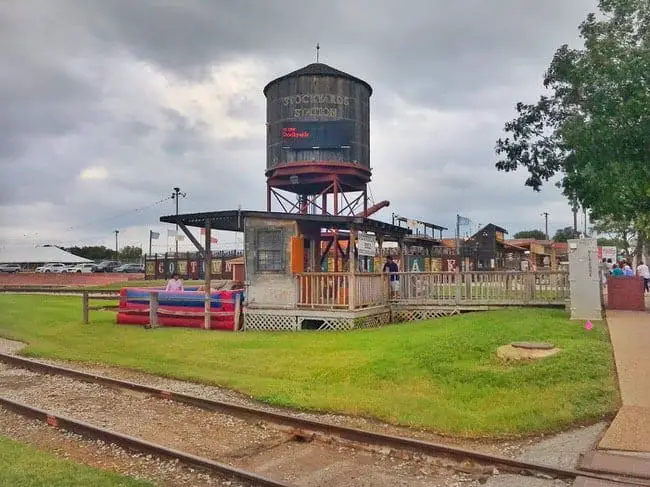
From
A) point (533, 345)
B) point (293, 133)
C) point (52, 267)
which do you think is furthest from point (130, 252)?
point (533, 345)

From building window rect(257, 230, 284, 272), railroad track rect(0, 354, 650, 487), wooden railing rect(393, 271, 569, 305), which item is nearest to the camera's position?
railroad track rect(0, 354, 650, 487)

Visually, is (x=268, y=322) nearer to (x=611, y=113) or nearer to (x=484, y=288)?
(x=484, y=288)

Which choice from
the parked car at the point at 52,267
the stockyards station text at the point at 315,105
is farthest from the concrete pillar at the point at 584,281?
the parked car at the point at 52,267

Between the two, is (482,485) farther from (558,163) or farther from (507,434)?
(558,163)

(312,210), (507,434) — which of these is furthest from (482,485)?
(312,210)

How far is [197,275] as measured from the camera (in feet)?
163

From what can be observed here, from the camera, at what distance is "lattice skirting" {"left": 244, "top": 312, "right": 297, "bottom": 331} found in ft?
58.0

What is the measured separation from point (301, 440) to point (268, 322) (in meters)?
10.4

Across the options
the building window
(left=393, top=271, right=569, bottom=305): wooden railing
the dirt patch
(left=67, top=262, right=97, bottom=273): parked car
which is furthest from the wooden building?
(left=67, top=262, right=97, bottom=273): parked car

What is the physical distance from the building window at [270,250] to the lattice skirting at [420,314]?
3.94 metres

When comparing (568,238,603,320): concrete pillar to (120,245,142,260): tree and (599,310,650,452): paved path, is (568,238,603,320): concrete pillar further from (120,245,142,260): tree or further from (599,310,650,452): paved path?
(120,245,142,260): tree

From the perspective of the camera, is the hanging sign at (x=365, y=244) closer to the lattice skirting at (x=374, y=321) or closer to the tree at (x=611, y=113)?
the lattice skirting at (x=374, y=321)

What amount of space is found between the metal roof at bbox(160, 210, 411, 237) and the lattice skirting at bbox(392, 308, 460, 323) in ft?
8.71

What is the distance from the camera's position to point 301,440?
24.9 ft
